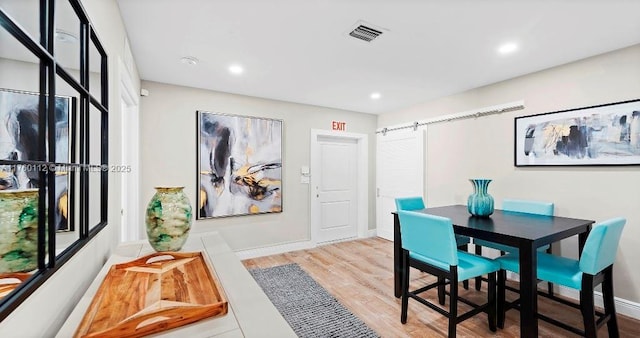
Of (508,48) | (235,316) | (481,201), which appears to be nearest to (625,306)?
(481,201)

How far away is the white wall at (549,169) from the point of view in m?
2.35

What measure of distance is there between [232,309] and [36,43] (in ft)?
2.83

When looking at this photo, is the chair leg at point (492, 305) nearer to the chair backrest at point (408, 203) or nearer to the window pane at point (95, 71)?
the chair backrest at point (408, 203)

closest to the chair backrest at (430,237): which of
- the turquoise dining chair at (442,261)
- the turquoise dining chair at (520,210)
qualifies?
the turquoise dining chair at (442,261)

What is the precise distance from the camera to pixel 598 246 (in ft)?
5.63

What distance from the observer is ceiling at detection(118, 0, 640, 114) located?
70.4 inches

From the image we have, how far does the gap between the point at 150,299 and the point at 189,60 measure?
2.35 metres

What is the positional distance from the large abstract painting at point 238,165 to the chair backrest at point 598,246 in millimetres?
3193

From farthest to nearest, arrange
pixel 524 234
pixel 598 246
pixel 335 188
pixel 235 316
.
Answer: pixel 335 188 < pixel 524 234 < pixel 598 246 < pixel 235 316

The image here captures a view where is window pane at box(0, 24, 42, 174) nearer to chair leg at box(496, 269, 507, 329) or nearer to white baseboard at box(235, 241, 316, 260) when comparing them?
chair leg at box(496, 269, 507, 329)

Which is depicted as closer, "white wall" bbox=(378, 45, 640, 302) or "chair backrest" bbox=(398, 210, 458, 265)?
"chair backrest" bbox=(398, 210, 458, 265)

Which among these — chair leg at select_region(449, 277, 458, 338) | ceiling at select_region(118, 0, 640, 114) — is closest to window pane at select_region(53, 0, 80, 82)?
ceiling at select_region(118, 0, 640, 114)

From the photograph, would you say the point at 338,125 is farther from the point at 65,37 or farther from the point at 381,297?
the point at 65,37

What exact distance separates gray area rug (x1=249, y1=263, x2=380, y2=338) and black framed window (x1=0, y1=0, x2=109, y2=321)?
1700mm
